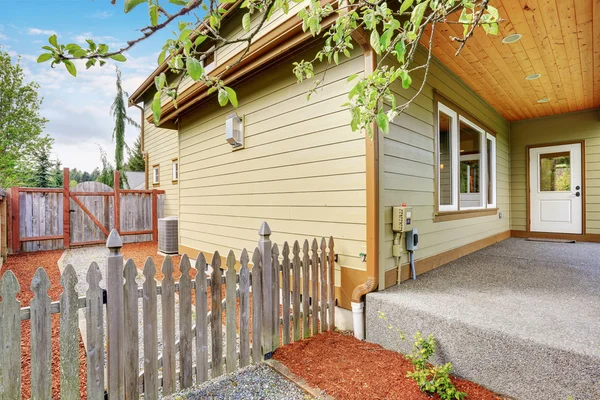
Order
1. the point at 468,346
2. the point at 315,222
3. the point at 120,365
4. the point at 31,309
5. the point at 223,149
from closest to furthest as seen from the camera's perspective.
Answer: the point at 31,309 < the point at 120,365 < the point at 468,346 < the point at 315,222 < the point at 223,149

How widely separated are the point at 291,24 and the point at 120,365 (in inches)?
130

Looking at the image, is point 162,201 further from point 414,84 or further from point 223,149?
point 414,84

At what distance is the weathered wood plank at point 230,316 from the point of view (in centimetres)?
227

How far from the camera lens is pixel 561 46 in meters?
3.63

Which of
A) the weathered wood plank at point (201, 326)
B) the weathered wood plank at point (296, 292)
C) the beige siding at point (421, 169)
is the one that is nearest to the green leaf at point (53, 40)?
the weathered wood plank at point (201, 326)

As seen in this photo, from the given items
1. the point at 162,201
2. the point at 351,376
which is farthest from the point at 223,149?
the point at 162,201

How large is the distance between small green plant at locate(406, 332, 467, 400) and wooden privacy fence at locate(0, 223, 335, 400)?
3.27ft

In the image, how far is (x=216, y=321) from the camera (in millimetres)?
2260

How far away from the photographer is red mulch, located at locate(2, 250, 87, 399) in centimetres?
224

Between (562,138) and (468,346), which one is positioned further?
(562,138)

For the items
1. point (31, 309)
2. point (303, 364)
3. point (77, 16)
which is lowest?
point (303, 364)

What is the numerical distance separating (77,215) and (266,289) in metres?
8.10

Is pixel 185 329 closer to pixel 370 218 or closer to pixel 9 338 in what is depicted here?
pixel 9 338

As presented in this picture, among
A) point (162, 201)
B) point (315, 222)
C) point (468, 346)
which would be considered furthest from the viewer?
point (162, 201)
